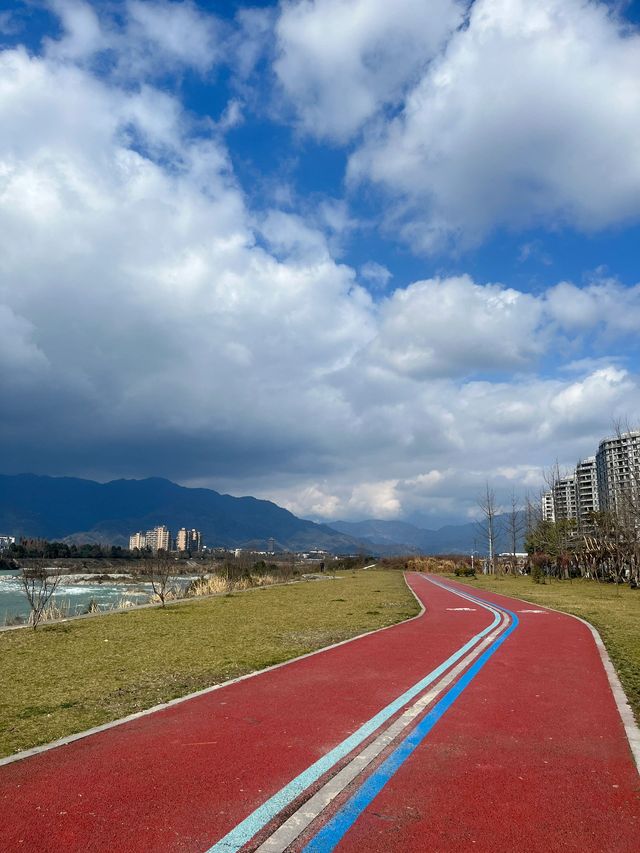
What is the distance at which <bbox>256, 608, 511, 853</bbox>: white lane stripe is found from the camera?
373 centimetres

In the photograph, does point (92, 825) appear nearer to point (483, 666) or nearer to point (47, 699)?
point (47, 699)

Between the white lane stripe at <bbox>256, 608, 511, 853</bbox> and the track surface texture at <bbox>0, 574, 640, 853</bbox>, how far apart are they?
0.06 ft

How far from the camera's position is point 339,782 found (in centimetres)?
466

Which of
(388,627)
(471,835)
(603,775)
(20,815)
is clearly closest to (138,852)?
(20,815)

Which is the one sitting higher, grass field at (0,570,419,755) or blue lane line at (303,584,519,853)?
blue lane line at (303,584,519,853)

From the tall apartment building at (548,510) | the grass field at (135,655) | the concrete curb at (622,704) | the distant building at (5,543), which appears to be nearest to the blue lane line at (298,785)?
the concrete curb at (622,704)

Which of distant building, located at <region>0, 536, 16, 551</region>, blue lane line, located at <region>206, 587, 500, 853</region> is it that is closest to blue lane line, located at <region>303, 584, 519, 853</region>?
blue lane line, located at <region>206, 587, 500, 853</region>

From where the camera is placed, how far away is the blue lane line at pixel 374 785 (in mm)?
3739

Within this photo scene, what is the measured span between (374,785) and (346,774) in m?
0.31

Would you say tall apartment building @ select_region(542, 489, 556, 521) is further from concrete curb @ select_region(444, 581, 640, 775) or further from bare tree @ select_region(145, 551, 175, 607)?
concrete curb @ select_region(444, 581, 640, 775)

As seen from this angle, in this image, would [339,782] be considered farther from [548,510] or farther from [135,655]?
[548,510]

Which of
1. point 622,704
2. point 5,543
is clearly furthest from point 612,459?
point 5,543

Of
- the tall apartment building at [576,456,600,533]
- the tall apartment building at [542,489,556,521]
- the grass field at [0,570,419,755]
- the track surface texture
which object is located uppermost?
the tall apartment building at [576,456,600,533]

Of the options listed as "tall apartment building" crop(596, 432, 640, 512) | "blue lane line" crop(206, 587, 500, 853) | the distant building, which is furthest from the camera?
the distant building
